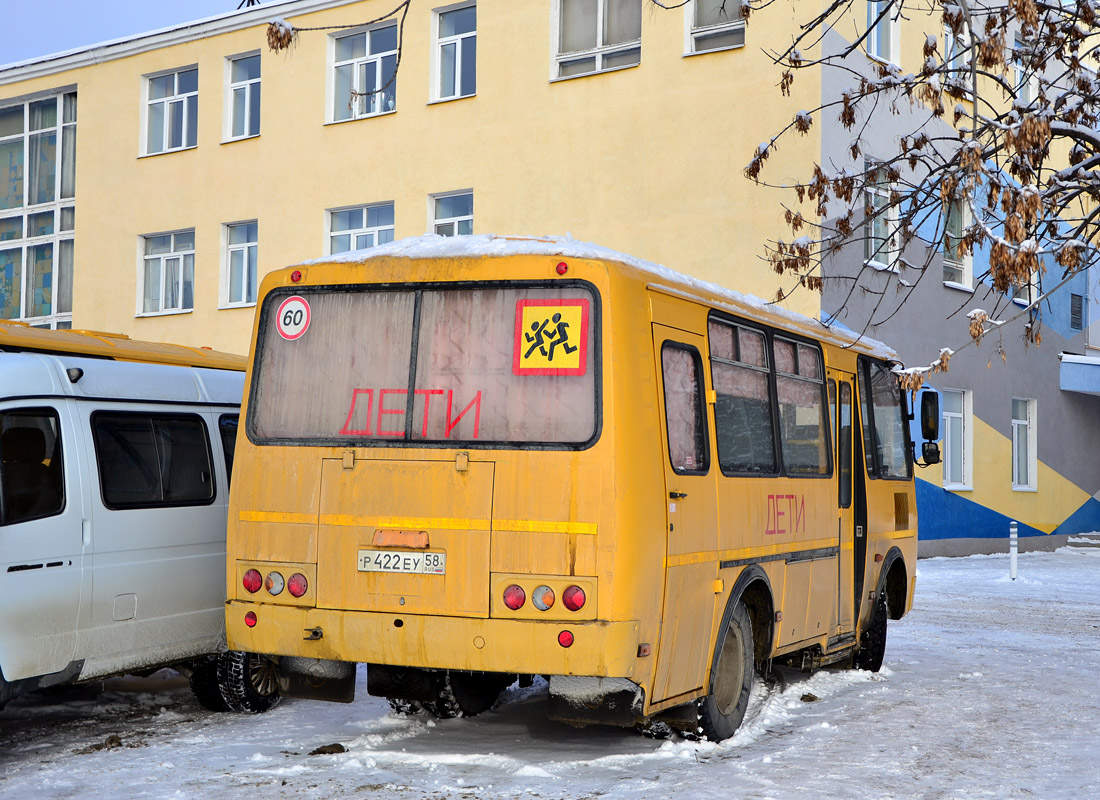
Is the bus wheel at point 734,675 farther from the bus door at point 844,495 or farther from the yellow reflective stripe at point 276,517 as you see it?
the yellow reflective stripe at point 276,517

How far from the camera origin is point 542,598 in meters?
6.72

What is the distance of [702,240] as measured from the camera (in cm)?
2189

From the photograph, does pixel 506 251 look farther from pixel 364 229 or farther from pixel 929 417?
pixel 364 229

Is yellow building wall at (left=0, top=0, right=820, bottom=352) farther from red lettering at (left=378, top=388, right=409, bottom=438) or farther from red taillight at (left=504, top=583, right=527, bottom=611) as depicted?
red taillight at (left=504, top=583, right=527, bottom=611)

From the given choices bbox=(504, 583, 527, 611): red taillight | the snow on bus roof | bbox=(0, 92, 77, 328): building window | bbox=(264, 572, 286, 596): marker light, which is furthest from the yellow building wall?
bbox=(504, 583, 527, 611): red taillight

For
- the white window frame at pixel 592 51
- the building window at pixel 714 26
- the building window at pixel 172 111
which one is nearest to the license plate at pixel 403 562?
the building window at pixel 714 26

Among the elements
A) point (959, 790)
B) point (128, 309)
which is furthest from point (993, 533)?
point (959, 790)

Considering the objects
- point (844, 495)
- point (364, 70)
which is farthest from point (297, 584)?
point (364, 70)

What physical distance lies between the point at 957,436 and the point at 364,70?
1328 cm

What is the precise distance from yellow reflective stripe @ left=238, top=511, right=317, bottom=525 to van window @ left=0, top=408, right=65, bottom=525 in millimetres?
1029

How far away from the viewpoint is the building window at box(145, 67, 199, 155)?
28.7m

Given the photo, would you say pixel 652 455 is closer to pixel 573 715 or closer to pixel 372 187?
pixel 573 715

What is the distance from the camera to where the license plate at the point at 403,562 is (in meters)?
6.93

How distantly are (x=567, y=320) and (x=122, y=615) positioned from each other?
316cm
